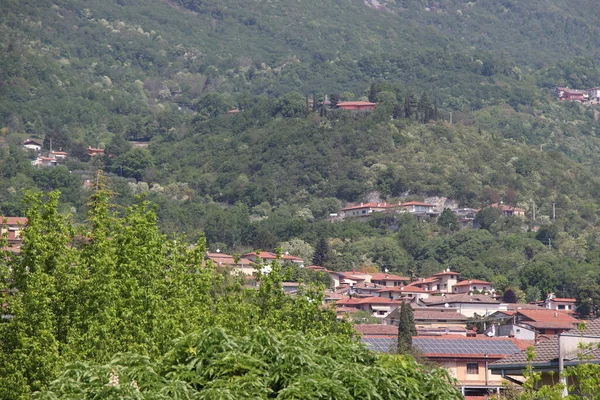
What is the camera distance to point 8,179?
169500 mm

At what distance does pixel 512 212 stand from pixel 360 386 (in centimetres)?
14685

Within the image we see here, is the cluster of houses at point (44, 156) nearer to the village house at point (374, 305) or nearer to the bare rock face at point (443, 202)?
the bare rock face at point (443, 202)

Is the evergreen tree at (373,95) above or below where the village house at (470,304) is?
above

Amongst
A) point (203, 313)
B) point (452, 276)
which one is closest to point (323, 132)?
point (452, 276)

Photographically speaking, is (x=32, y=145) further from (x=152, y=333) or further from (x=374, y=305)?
(x=152, y=333)

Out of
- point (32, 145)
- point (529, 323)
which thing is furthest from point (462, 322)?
point (32, 145)

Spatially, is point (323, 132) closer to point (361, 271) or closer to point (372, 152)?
point (372, 152)

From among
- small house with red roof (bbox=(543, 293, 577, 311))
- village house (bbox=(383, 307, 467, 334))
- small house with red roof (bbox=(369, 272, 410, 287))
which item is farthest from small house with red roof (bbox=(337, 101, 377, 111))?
village house (bbox=(383, 307, 467, 334))

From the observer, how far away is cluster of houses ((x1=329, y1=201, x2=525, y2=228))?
16438 centimetres

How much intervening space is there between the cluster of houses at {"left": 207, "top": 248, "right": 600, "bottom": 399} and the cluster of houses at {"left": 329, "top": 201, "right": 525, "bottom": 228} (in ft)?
92.0

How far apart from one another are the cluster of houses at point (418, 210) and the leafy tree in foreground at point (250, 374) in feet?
469

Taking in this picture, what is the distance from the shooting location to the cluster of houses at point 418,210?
164375 millimetres

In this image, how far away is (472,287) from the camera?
4847 inches

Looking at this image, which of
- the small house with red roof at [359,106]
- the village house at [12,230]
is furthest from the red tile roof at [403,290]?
the small house with red roof at [359,106]
